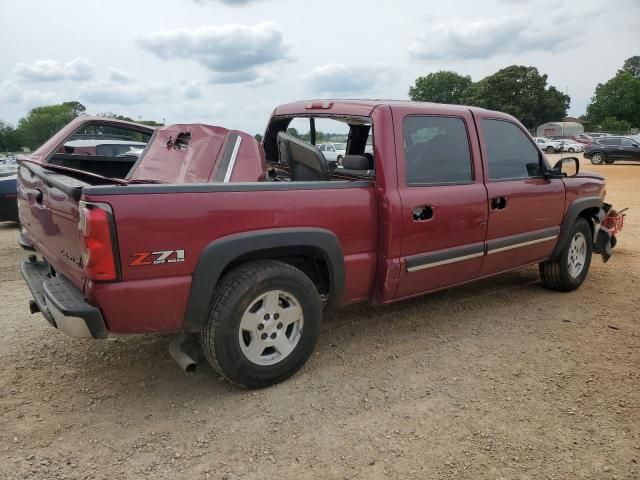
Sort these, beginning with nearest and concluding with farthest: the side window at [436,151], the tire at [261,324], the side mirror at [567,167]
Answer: the tire at [261,324] → the side window at [436,151] → the side mirror at [567,167]

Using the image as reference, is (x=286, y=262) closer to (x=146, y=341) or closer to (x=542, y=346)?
(x=146, y=341)

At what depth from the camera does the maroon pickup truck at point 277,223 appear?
8.87ft

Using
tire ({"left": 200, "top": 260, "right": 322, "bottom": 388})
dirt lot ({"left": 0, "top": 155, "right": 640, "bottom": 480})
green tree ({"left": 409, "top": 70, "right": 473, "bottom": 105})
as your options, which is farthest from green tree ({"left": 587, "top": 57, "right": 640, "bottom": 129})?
tire ({"left": 200, "top": 260, "right": 322, "bottom": 388})

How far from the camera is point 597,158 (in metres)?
26.9

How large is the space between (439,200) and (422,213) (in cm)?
19

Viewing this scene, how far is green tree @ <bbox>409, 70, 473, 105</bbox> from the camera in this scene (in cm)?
9512

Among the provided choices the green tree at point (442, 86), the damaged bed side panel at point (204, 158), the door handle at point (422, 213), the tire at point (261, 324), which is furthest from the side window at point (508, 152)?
the green tree at point (442, 86)

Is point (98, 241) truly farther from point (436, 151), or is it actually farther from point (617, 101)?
point (617, 101)

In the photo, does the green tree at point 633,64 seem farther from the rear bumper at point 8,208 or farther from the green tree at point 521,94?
the rear bumper at point 8,208

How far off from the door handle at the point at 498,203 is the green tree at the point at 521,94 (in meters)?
73.4

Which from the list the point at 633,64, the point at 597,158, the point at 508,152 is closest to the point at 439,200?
the point at 508,152

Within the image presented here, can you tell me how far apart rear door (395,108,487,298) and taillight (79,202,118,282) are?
1902mm

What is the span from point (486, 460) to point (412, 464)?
0.37 metres

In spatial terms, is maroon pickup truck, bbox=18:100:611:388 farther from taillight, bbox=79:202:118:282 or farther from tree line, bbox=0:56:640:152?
tree line, bbox=0:56:640:152
